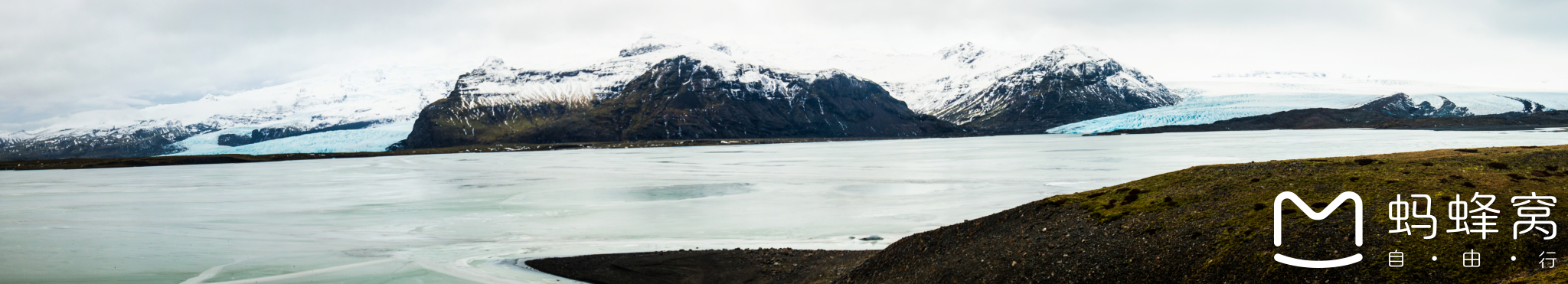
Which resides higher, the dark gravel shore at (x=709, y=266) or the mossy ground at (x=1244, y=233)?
the mossy ground at (x=1244, y=233)

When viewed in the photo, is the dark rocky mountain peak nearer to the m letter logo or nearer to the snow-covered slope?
the snow-covered slope

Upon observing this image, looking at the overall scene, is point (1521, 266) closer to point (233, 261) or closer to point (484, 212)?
point (233, 261)

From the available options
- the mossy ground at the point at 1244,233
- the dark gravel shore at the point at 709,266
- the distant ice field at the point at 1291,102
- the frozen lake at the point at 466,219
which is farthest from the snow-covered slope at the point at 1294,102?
the dark gravel shore at the point at 709,266

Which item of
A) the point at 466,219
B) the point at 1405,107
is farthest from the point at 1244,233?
the point at 1405,107

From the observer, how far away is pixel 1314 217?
1251cm

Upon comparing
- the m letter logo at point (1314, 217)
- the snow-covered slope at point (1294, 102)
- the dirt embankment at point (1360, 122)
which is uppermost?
the snow-covered slope at point (1294, 102)

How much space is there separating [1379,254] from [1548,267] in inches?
65.7

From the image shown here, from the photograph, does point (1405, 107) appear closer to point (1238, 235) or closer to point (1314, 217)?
point (1314, 217)

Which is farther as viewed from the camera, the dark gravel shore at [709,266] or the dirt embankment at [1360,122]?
the dirt embankment at [1360,122]

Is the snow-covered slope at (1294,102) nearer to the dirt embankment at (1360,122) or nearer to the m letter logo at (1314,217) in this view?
the dirt embankment at (1360,122)

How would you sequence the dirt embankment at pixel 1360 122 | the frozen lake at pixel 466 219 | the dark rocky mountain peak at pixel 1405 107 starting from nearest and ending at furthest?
the frozen lake at pixel 466 219, the dirt embankment at pixel 1360 122, the dark rocky mountain peak at pixel 1405 107

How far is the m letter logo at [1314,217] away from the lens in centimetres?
1094

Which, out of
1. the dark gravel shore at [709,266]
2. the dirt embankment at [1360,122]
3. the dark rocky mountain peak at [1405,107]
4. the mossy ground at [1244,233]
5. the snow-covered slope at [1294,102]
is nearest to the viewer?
the mossy ground at [1244,233]

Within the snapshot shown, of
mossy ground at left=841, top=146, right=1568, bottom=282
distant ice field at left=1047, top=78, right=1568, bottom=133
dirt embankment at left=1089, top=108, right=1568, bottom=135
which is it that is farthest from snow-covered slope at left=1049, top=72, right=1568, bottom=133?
mossy ground at left=841, top=146, right=1568, bottom=282
